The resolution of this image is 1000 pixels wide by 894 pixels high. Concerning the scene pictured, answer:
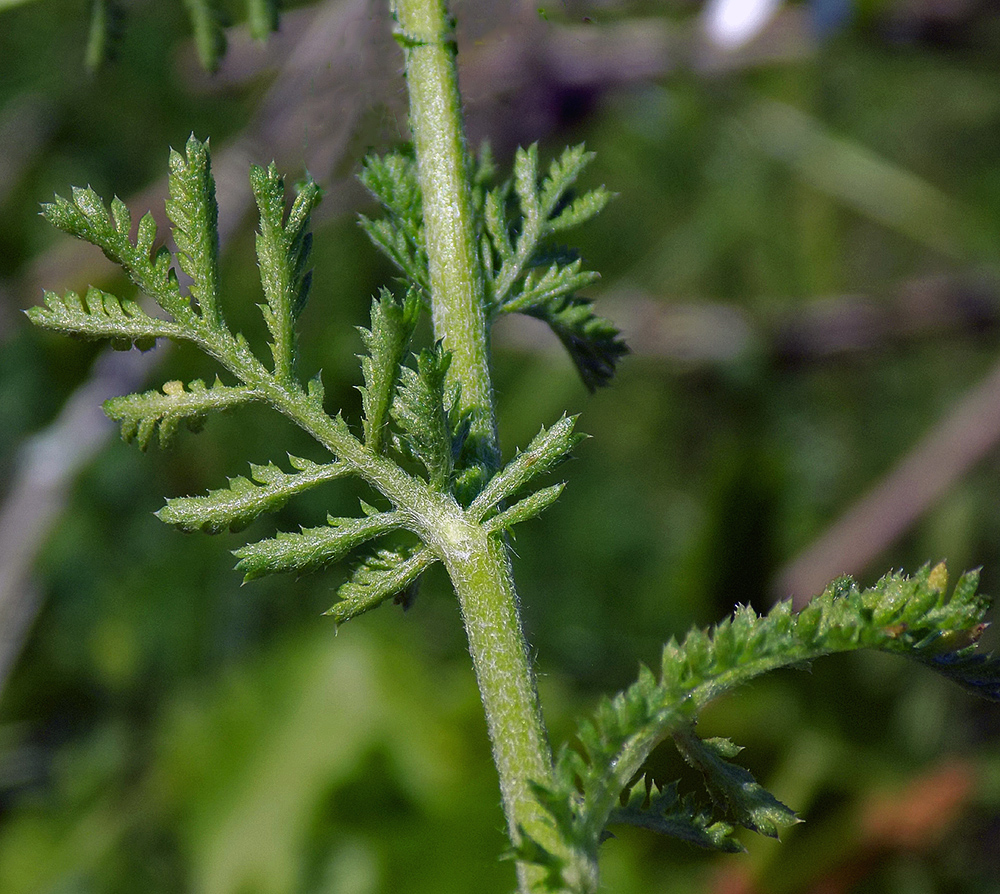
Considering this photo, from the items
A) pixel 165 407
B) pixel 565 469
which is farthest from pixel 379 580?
pixel 565 469

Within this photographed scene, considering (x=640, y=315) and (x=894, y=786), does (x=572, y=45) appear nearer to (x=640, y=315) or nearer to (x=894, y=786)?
(x=640, y=315)

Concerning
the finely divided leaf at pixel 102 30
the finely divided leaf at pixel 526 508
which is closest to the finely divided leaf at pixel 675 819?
the finely divided leaf at pixel 526 508

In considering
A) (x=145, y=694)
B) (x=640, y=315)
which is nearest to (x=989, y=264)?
(x=640, y=315)

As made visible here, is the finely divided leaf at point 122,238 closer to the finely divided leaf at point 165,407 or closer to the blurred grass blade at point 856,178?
the finely divided leaf at point 165,407

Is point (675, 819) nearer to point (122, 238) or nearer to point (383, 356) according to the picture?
point (383, 356)

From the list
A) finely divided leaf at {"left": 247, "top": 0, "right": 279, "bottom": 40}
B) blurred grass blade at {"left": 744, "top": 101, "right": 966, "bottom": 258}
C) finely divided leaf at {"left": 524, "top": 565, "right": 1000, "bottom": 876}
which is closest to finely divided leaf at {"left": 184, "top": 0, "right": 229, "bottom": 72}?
finely divided leaf at {"left": 247, "top": 0, "right": 279, "bottom": 40}
